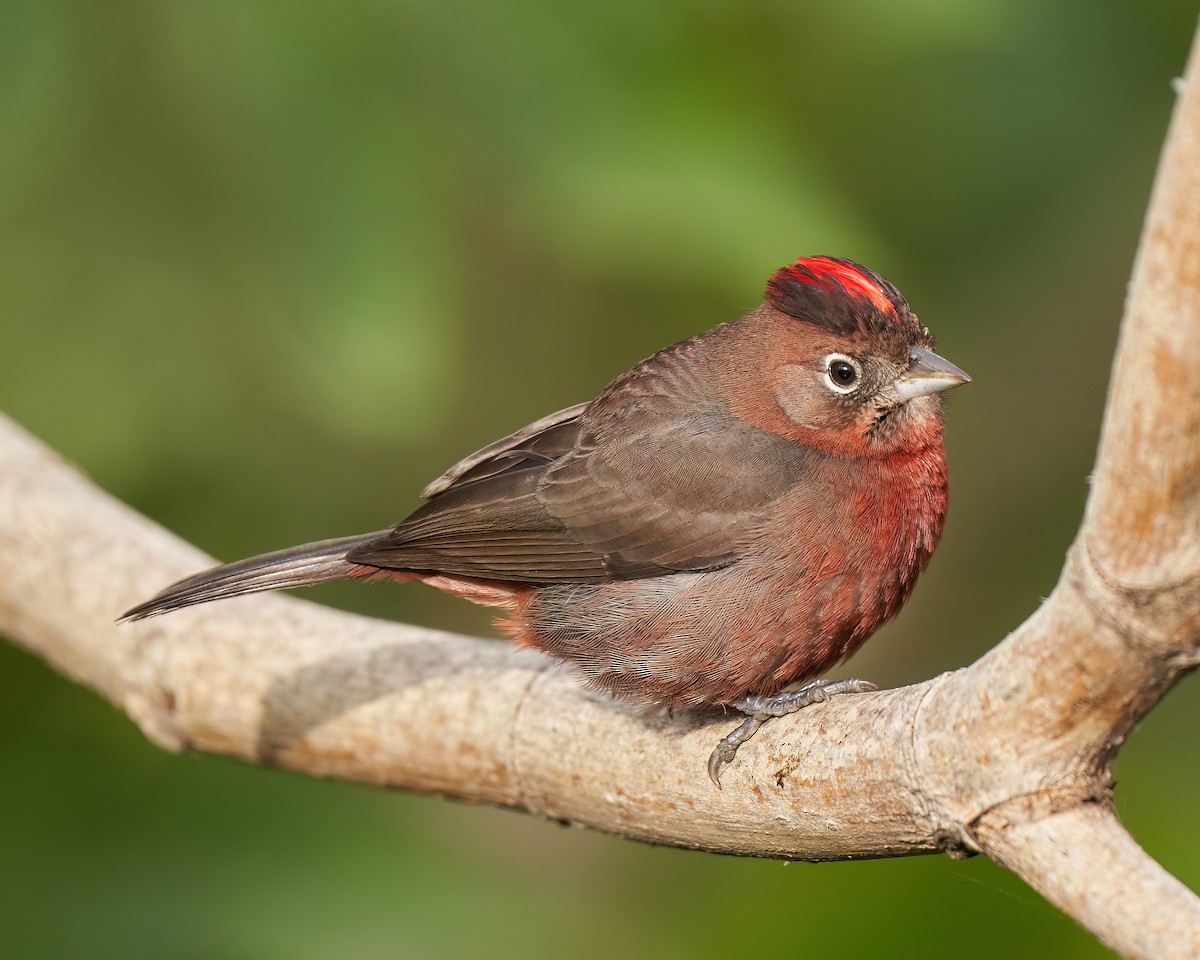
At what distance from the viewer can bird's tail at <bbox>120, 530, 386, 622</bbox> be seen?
3.98 metres

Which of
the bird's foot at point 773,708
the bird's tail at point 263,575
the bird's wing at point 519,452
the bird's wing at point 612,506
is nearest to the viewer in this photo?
the bird's foot at point 773,708

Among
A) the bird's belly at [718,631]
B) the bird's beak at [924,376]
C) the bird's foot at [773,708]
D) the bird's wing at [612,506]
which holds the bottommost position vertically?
the bird's foot at [773,708]

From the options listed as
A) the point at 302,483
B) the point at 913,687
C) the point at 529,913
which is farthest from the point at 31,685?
the point at 913,687

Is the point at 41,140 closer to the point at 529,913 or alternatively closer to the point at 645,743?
the point at 645,743

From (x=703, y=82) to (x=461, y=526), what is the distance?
4.44 feet

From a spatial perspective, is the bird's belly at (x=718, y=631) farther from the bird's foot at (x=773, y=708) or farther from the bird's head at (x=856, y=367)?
the bird's head at (x=856, y=367)

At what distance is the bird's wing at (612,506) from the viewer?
161 inches

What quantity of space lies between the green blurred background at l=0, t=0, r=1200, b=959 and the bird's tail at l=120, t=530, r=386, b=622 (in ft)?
1.12

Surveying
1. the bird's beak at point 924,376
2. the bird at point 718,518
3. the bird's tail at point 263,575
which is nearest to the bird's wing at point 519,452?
the bird at point 718,518

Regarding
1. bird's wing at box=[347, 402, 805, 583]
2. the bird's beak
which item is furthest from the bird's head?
bird's wing at box=[347, 402, 805, 583]

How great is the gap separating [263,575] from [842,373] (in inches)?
64.6

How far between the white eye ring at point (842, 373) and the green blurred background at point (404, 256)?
32 cm

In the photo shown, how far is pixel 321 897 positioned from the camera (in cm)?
397

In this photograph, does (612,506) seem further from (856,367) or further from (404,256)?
(404,256)
